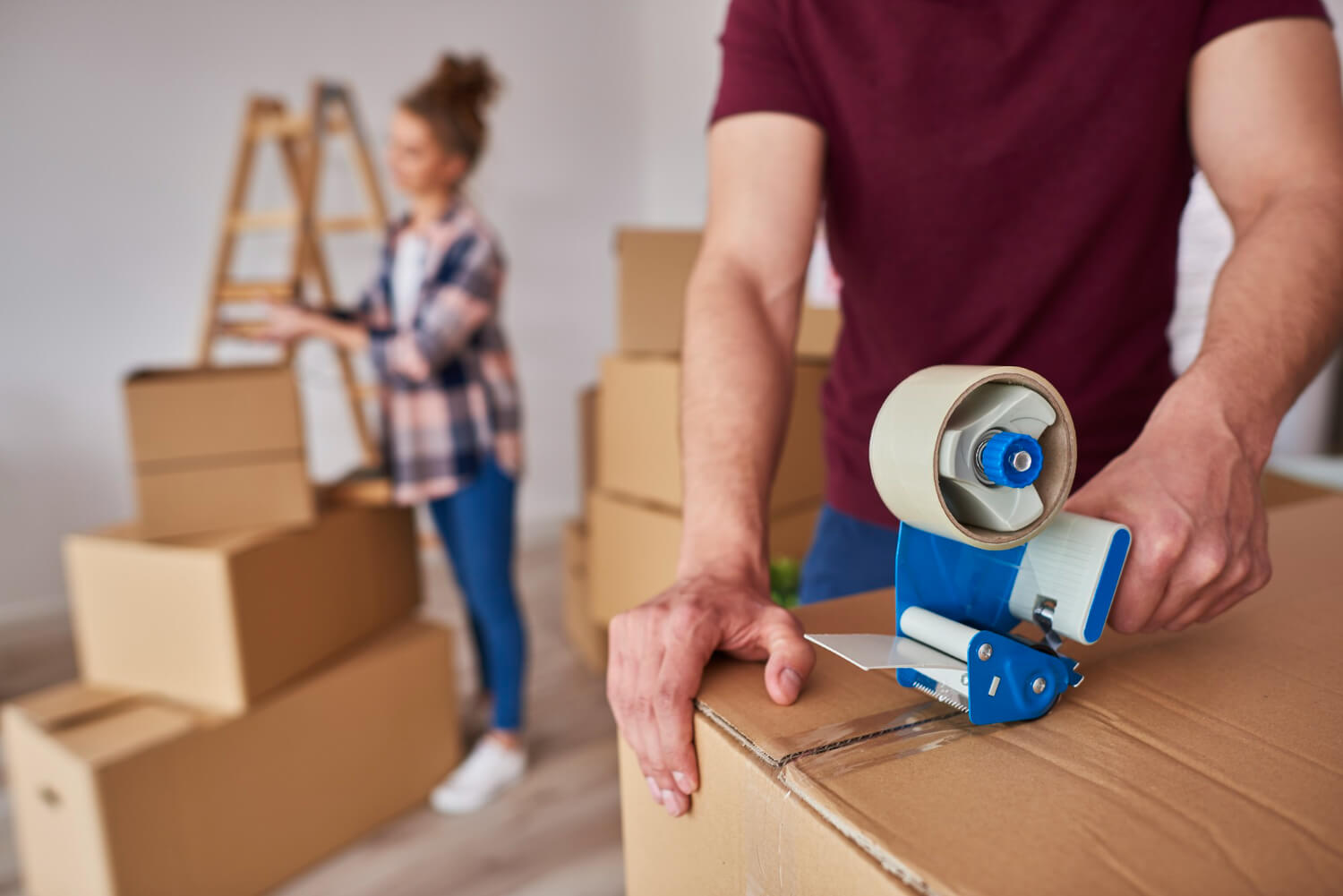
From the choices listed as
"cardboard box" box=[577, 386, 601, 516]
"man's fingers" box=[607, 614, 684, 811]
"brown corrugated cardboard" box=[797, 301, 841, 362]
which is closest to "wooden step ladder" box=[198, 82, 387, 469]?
"cardboard box" box=[577, 386, 601, 516]

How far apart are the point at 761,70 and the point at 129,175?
2.44 meters

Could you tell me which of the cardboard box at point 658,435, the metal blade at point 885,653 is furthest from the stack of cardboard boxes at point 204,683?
the metal blade at point 885,653

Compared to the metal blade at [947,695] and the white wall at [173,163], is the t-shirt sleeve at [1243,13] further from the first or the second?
the white wall at [173,163]

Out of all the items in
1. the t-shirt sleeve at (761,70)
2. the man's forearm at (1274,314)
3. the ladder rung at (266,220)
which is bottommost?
the man's forearm at (1274,314)

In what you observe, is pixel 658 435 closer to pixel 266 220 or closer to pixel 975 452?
pixel 266 220

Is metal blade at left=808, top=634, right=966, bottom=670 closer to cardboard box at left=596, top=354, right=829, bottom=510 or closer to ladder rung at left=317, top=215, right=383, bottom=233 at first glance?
cardboard box at left=596, top=354, right=829, bottom=510

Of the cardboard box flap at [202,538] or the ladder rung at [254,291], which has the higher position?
the ladder rung at [254,291]

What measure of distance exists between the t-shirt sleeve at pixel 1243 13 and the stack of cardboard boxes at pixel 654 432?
0.88 m

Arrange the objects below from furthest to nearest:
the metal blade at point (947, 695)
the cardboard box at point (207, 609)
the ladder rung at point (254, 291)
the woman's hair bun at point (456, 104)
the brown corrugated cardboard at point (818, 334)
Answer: the ladder rung at point (254, 291)
the woman's hair bun at point (456, 104)
the brown corrugated cardboard at point (818, 334)
the cardboard box at point (207, 609)
the metal blade at point (947, 695)

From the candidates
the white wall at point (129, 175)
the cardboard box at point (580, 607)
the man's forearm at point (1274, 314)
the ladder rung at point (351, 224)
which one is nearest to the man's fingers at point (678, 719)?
the man's forearm at point (1274, 314)

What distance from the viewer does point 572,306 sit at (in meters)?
3.24

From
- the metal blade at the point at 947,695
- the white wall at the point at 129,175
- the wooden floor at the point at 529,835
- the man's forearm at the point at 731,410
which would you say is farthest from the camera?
the white wall at the point at 129,175

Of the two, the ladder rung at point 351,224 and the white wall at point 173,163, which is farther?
the white wall at point 173,163

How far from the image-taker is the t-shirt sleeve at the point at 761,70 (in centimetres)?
75
